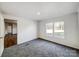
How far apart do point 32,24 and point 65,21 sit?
10.4 feet

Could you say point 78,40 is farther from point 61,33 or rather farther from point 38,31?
point 38,31

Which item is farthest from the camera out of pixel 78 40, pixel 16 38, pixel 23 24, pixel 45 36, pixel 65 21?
pixel 45 36

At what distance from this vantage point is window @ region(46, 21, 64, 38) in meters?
4.63

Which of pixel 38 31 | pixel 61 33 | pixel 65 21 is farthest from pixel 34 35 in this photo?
pixel 65 21

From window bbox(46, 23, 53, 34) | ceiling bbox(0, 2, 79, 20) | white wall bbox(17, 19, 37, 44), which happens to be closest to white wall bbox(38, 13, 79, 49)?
ceiling bbox(0, 2, 79, 20)

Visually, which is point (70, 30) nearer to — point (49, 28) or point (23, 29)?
point (49, 28)

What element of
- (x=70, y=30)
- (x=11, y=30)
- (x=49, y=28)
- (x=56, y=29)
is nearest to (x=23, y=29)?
(x=11, y=30)

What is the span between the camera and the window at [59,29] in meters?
4.56

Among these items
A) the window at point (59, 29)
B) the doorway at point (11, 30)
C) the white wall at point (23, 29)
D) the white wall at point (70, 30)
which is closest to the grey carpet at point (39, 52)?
the white wall at point (70, 30)

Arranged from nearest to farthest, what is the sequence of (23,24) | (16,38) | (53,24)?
1. (16,38)
2. (23,24)
3. (53,24)

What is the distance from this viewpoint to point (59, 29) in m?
4.90

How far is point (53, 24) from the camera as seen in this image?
5.33 metres

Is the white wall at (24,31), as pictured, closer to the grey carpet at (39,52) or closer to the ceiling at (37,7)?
the grey carpet at (39,52)

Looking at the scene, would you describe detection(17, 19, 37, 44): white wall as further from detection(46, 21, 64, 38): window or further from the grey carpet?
detection(46, 21, 64, 38): window
